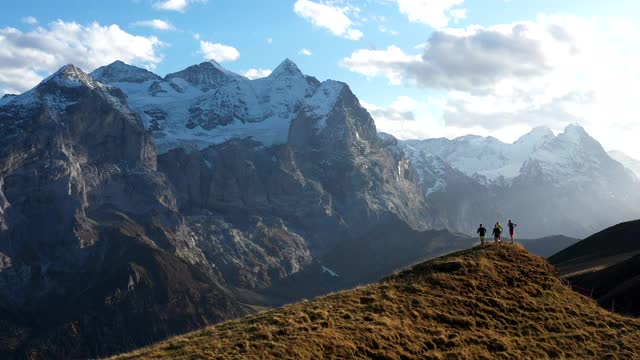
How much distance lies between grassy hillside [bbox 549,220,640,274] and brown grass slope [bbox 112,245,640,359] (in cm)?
6769

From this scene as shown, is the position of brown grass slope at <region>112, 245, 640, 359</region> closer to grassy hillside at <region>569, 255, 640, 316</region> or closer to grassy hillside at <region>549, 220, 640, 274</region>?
grassy hillside at <region>569, 255, 640, 316</region>

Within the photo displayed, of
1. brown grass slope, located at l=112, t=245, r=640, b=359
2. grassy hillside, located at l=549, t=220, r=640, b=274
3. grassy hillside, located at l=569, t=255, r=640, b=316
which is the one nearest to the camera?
brown grass slope, located at l=112, t=245, r=640, b=359

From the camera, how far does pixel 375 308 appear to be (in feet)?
180

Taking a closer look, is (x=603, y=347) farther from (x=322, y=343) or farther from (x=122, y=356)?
(x=122, y=356)

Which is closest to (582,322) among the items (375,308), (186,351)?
(375,308)

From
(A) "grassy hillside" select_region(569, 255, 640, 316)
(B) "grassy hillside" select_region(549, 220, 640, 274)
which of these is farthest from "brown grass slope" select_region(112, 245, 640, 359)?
(B) "grassy hillside" select_region(549, 220, 640, 274)

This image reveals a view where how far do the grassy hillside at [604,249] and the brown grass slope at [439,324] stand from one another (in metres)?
67.7

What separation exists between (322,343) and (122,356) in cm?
1492

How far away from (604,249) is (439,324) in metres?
110

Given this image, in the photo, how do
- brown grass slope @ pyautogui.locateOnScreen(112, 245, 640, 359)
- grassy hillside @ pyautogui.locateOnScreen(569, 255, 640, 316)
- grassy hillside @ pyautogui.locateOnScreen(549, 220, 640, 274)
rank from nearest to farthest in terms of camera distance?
brown grass slope @ pyautogui.locateOnScreen(112, 245, 640, 359) < grassy hillside @ pyautogui.locateOnScreen(569, 255, 640, 316) < grassy hillside @ pyautogui.locateOnScreen(549, 220, 640, 274)

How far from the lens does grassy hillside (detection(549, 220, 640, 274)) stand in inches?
5221

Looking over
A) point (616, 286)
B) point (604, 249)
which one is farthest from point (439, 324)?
point (604, 249)

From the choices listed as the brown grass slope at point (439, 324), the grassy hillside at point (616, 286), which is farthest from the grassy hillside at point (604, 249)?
the brown grass slope at point (439, 324)

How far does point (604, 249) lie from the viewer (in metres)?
149
